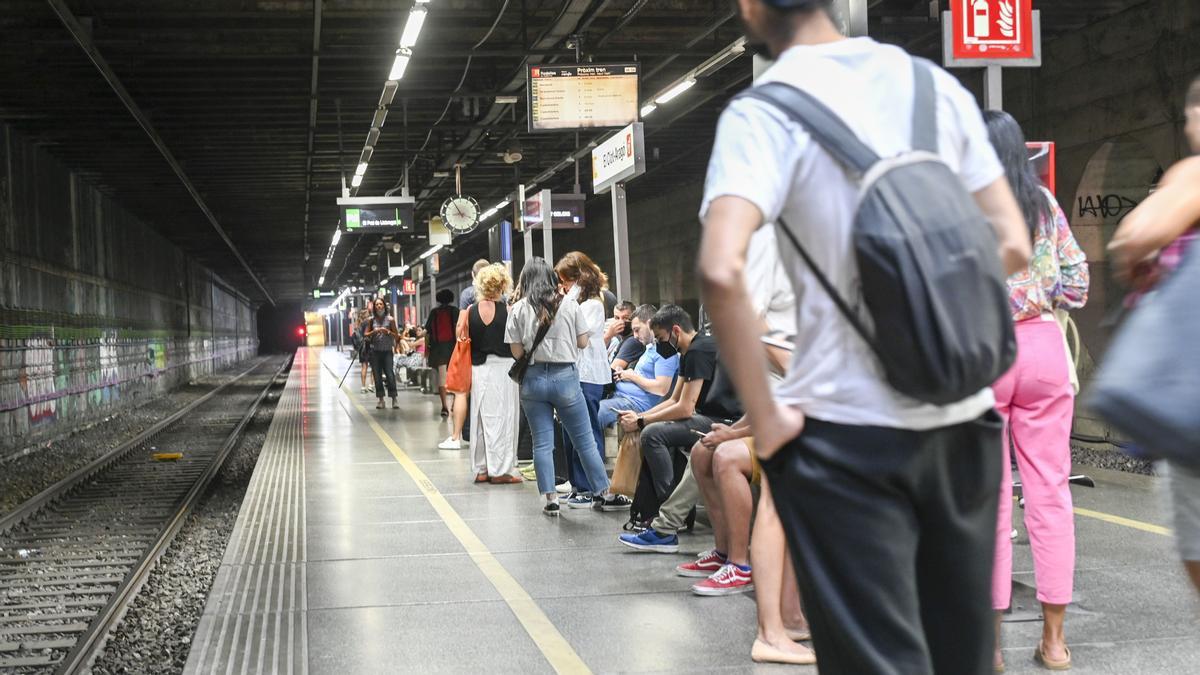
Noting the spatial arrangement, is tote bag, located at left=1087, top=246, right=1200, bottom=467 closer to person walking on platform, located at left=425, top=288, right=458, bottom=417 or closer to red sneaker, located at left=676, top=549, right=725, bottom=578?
red sneaker, located at left=676, top=549, right=725, bottom=578

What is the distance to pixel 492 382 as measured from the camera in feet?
30.3

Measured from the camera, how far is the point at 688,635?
187 inches

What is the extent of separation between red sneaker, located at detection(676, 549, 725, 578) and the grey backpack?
4109 millimetres

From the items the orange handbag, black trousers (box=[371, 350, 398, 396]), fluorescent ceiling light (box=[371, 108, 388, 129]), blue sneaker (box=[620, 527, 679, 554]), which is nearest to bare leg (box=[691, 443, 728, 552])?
blue sneaker (box=[620, 527, 679, 554])

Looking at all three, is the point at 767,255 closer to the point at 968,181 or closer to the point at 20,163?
the point at 968,181

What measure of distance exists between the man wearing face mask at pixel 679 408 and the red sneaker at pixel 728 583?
0.73 m

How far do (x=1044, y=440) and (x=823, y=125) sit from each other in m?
2.61

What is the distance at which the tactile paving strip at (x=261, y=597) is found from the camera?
4645mm

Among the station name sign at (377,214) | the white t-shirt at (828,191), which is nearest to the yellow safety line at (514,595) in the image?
the white t-shirt at (828,191)

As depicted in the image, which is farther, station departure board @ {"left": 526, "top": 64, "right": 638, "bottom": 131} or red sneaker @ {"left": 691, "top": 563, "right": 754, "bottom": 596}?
station departure board @ {"left": 526, "top": 64, "right": 638, "bottom": 131}

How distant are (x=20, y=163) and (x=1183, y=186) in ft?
59.3

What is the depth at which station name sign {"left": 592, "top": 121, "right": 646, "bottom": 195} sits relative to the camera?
31.7ft

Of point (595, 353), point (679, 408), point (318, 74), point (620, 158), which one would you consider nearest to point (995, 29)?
point (679, 408)

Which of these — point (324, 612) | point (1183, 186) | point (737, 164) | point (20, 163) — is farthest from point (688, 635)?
point (20, 163)
